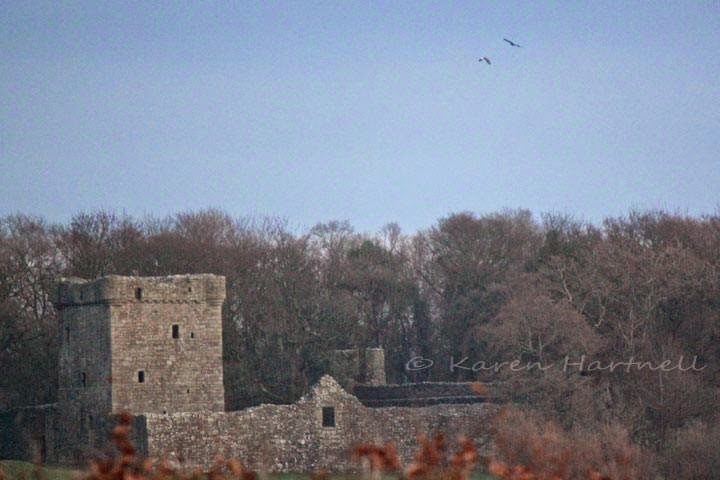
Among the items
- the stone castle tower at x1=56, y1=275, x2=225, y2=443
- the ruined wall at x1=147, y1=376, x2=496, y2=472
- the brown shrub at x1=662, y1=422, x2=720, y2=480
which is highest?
the stone castle tower at x1=56, y1=275, x2=225, y2=443

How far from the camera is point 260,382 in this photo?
1805 inches

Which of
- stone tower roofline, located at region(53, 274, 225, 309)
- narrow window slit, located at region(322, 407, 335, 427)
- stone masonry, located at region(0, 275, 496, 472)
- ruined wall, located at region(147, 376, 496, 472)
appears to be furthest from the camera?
stone tower roofline, located at region(53, 274, 225, 309)

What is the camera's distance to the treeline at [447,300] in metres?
36.9

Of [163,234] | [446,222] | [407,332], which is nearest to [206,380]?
[163,234]

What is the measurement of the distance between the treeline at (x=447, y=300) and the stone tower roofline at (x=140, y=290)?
700 cm

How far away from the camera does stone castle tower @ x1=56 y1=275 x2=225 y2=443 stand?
36500 millimetres

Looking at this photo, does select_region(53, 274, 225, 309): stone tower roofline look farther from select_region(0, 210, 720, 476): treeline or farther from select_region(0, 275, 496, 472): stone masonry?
select_region(0, 210, 720, 476): treeline

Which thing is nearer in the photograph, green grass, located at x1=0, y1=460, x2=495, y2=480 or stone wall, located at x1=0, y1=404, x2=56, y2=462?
green grass, located at x1=0, y1=460, x2=495, y2=480

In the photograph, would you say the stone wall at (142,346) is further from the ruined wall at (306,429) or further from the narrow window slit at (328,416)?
the narrow window slit at (328,416)

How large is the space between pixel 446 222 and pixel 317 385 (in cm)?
2764

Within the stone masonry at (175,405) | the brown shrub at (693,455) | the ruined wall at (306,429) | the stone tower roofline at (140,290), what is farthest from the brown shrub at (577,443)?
the stone tower roofline at (140,290)

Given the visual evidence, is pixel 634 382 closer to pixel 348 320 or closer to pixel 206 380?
pixel 206 380

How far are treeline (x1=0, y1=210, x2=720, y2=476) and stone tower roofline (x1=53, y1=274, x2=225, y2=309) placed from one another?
6996 mm

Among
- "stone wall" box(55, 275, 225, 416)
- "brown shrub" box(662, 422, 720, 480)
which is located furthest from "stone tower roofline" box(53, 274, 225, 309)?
"brown shrub" box(662, 422, 720, 480)
